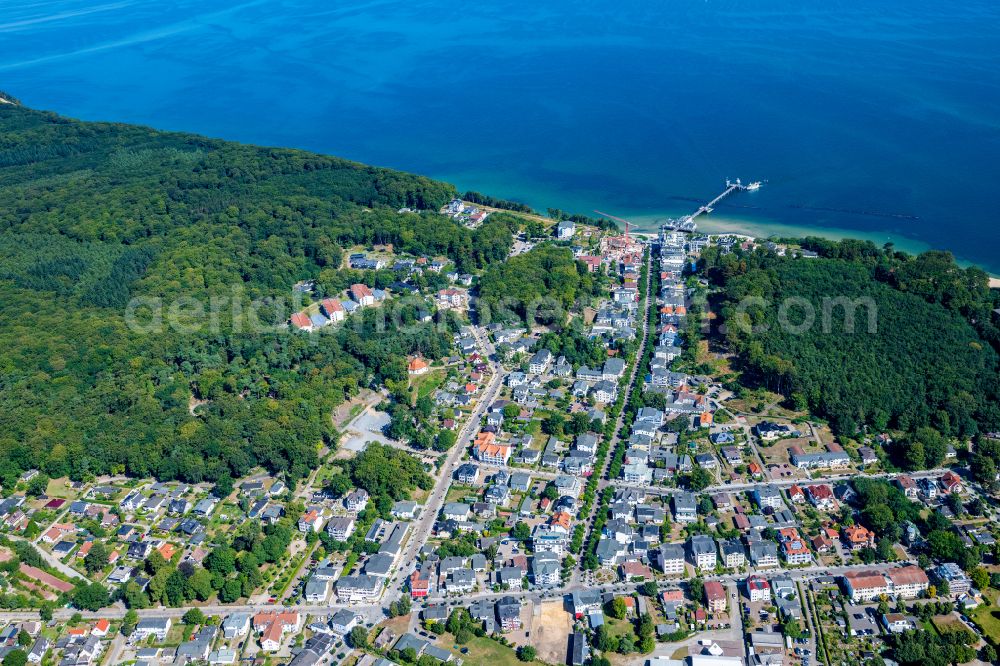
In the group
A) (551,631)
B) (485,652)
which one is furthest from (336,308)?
(551,631)

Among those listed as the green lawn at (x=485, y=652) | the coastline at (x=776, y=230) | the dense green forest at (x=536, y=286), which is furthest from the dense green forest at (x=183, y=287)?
the green lawn at (x=485, y=652)

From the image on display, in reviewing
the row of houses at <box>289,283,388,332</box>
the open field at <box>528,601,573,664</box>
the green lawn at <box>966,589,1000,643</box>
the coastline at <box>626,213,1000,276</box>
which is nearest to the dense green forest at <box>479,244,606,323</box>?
the row of houses at <box>289,283,388,332</box>

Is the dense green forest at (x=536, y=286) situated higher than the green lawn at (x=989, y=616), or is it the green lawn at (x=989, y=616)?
the dense green forest at (x=536, y=286)

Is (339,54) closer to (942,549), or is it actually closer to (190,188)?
(190,188)

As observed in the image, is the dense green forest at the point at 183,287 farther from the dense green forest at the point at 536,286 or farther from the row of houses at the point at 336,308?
the dense green forest at the point at 536,286

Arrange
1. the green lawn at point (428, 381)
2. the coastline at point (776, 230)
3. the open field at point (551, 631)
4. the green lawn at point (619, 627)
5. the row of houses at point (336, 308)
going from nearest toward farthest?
the open field at point (551, 631) < the green lawn at point (619, 627) < the green lawn at point (428, 381) < the row of houses at point (336, 308) < the coastline at point (776, 230)

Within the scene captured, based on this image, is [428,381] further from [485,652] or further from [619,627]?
[619,627]

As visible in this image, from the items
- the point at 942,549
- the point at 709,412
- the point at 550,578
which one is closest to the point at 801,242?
the point at 709,412
